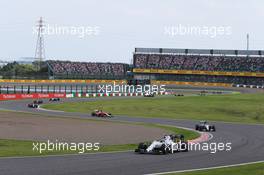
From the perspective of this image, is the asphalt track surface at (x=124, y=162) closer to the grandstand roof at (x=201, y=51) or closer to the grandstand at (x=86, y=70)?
the grandstand at (x=86, y=70)

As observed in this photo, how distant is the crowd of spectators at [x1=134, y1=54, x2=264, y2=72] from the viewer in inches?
5709

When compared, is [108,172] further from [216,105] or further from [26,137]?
[216,105]

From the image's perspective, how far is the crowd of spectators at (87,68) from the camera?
478 feet

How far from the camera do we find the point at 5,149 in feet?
97.6

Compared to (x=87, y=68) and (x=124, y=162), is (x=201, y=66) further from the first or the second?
(x=124, y=162)

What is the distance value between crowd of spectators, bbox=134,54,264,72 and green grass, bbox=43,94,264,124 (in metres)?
61.2

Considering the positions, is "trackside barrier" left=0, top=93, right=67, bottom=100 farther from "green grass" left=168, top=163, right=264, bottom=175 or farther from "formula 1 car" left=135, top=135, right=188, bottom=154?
"green grass" left=168, top=163, right=264, bottom=175

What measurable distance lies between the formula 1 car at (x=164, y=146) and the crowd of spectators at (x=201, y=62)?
111675 mm

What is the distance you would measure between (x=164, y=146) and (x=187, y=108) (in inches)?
1717

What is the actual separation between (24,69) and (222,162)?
151 meters

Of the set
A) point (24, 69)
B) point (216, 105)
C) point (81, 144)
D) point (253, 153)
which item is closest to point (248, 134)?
point (253, 153)

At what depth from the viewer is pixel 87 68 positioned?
504 feet

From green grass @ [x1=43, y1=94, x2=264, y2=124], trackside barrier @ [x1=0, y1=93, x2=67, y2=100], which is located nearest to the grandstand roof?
green grass @ [x1=43, y1=94, x2=264, y2=124]

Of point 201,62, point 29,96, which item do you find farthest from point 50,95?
point 201,62
